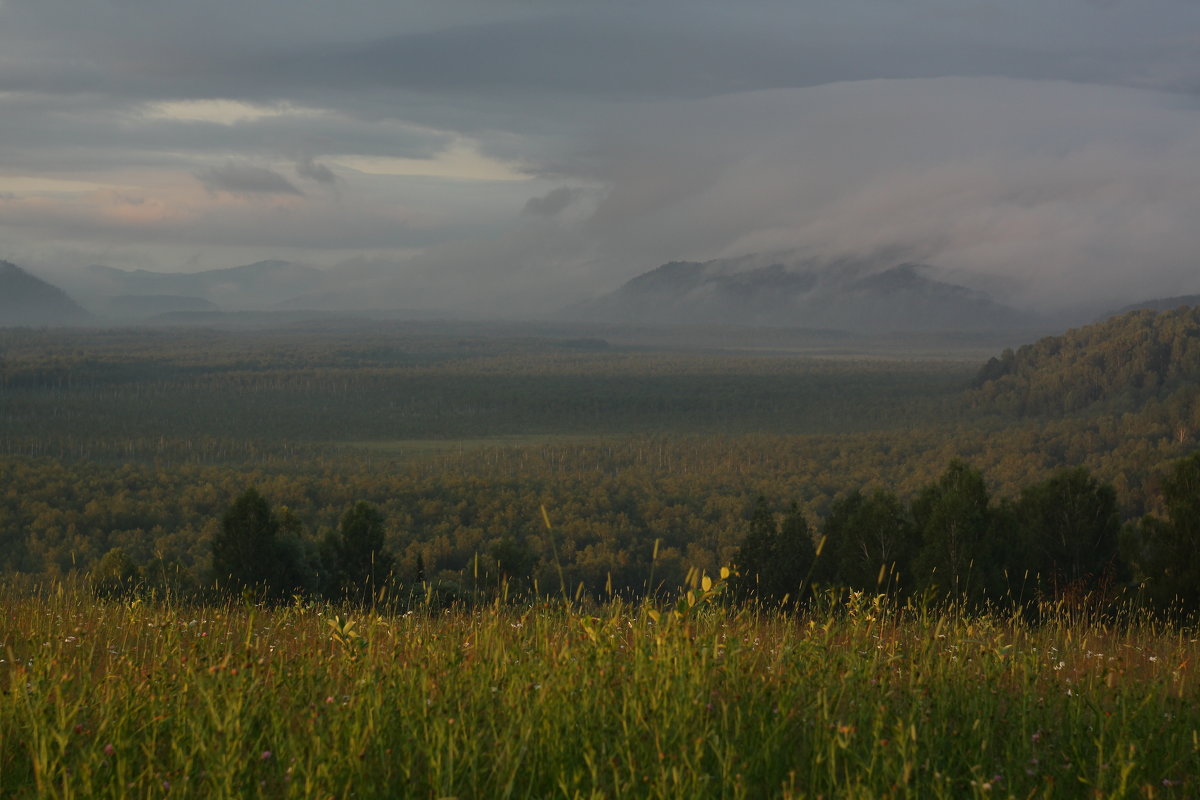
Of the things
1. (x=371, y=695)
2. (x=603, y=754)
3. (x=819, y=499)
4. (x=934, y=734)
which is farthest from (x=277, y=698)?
(x=819, y=499)

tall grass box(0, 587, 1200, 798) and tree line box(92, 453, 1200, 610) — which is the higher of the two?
tall grass box(0, 587, 1200, 798)

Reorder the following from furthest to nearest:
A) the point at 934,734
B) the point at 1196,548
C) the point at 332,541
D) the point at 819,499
A: the point at 819,499, the point at 332,541, the point at 1196,548, the point at 934,734

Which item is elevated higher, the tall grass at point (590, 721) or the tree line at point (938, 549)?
the tall grass at point (590, 721)

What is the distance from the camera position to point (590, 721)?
5566mm

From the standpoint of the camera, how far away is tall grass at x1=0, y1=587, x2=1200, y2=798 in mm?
4941

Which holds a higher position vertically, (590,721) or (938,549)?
(590,721)

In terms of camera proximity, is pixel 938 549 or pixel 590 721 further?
pixel 938 549

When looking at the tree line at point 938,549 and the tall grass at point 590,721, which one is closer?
the tall grass at point 590,721

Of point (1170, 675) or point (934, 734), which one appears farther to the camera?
point (1170, 675)

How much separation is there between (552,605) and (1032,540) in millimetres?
28723

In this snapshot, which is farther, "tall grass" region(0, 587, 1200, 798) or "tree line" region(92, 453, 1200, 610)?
"tree line" region(92, 453, 1200, 610)

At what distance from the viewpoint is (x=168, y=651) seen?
7.29 metres

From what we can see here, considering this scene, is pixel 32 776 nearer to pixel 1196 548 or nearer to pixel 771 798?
pixel 771 798

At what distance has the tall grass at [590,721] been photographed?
16.2 feet
